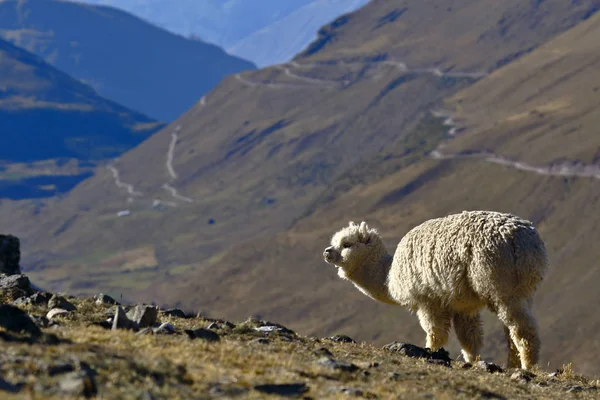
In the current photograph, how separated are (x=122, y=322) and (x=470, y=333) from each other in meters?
8.41

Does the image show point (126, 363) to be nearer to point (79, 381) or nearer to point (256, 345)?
point (79, 381)

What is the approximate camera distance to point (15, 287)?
19562 mm

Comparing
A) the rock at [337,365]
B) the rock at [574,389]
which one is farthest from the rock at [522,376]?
the rock at [337,365]

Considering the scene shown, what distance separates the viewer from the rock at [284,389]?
12.8 m

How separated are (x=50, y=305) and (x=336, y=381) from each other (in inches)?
242

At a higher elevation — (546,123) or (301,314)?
(546,123)

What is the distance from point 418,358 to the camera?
18203 millimetres

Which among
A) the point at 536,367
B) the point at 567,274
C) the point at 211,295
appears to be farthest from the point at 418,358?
the point at 211,295

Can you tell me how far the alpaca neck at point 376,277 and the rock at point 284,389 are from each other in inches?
413

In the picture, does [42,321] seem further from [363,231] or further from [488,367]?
[363,231]

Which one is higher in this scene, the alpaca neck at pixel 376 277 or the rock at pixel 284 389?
the alpaca neck at pixel 376 277

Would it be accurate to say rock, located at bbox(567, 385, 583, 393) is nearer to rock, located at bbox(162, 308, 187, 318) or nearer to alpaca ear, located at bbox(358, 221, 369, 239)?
rock, located at bbox(162, 308, 187, 318)

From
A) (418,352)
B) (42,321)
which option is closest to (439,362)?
(418,352)

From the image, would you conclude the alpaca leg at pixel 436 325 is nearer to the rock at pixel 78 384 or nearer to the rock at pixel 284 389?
the rock at pixel 284 389
